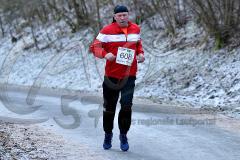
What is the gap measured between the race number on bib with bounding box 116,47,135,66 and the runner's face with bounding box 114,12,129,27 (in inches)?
12.0

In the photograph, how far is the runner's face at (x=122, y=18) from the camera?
6.81 meters

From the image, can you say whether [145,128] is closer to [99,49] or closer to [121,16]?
[99,49]

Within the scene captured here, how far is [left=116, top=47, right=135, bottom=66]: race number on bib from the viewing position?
22.1 ft

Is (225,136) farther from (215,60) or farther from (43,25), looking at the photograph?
(43,25)

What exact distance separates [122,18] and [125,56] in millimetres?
475

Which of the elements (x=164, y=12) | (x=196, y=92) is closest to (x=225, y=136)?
(x=196, y=92)

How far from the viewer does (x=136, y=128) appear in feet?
29.8

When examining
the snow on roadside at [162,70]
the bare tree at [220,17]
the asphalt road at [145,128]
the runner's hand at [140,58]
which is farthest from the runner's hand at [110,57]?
the bare tree at [220,17]

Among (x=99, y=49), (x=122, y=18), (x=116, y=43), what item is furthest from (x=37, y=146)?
(x=122, y=18)

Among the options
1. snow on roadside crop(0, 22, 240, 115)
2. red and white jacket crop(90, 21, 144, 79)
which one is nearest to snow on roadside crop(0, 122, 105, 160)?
red and white jacket crop(90, 21, 144, 79)

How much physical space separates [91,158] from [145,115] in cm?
425

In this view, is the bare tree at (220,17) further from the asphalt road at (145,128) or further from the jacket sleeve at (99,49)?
the jacket sleeve at (99,49)

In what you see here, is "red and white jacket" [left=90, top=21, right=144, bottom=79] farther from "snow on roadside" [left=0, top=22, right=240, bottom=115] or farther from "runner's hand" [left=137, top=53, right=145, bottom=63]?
"snow on roadside" [left=0, top=22, right=240, bottom=115]

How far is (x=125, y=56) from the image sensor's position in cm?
673
